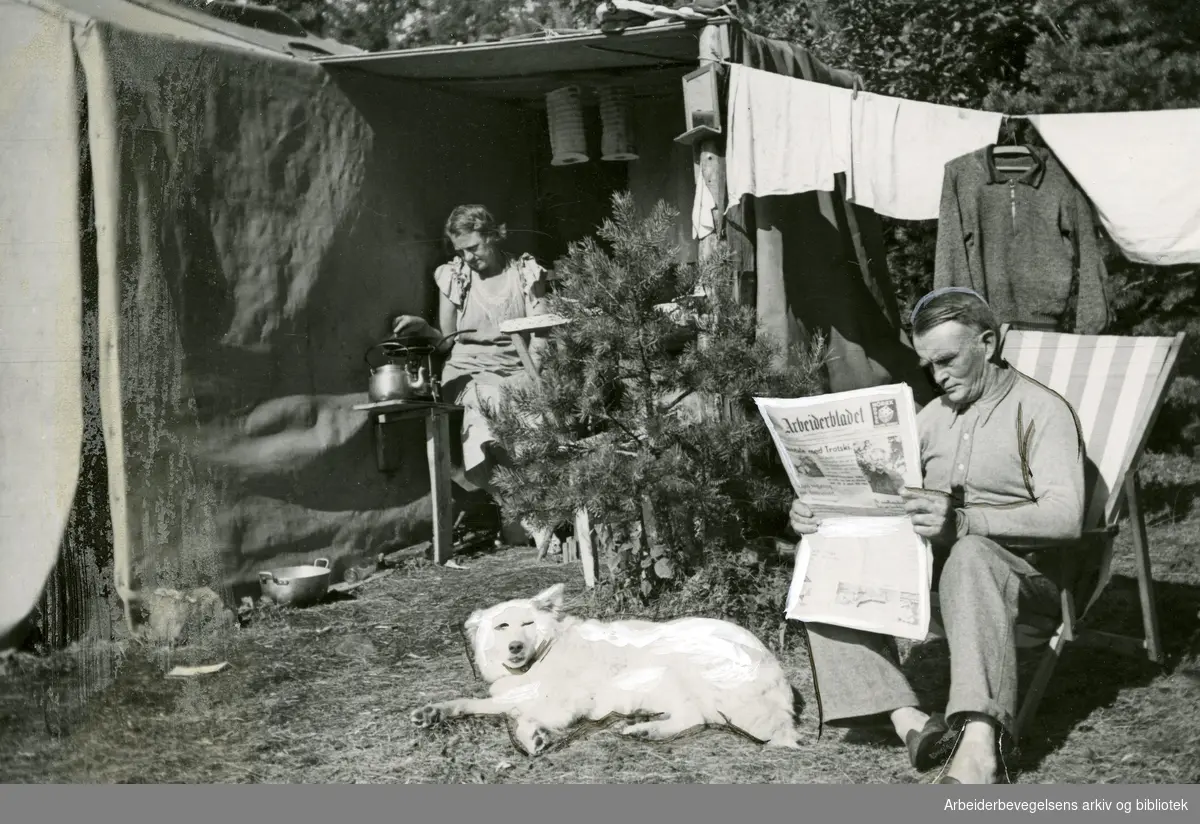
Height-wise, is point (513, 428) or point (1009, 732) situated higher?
point (513, 428)

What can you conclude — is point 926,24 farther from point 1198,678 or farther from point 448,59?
point 1198,678

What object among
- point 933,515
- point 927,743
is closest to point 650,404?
point 933,515

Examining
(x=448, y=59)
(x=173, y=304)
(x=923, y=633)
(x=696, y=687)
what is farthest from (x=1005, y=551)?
(x=448, y=59)

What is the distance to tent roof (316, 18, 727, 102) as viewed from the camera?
5.39 meters

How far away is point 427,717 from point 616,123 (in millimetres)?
3791

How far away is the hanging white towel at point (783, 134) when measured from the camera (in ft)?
15.5

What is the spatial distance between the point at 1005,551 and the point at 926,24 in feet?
18.4

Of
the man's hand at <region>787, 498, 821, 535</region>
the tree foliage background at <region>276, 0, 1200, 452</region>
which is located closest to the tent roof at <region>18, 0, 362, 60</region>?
the tree foliage background at <region>276, 0, 1200, 452</region>

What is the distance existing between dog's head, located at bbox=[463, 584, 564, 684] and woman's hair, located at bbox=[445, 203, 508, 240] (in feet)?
8.86

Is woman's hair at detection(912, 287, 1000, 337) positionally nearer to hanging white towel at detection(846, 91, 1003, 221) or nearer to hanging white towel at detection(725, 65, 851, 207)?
hanging white towel at detection(846, 91, 1003, 221)

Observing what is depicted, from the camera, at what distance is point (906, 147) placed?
4.57 metres

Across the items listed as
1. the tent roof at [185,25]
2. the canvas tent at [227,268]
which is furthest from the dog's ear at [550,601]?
the tent roof at [185,25]

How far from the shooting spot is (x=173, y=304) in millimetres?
4895

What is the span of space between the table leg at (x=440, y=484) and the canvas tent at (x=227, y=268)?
0.25m
